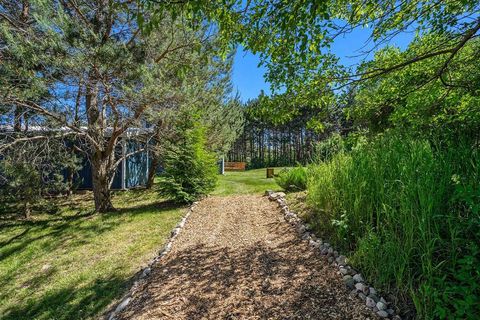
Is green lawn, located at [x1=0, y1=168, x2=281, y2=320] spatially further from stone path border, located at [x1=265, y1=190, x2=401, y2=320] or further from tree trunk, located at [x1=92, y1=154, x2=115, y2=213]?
stone path border, located at [x1=265, y1=190, x2=401, y2=320]

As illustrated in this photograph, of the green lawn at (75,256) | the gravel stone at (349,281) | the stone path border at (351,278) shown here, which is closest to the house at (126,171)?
the green lawn at (75,256)

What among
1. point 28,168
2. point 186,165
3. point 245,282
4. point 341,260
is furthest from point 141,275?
point 28,168

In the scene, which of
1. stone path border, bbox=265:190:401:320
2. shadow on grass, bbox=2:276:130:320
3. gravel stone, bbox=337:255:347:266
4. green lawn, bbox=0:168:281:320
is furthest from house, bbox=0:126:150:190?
gravel stone, bbox=337:255:347:266

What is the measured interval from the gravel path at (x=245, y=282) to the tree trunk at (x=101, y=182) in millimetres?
3249

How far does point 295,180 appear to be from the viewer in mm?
6730

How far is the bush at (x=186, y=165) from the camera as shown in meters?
6.52

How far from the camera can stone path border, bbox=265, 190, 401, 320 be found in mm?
2018

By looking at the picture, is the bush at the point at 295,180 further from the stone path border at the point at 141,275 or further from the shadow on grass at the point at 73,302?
the shadow on grass at the point at 73,302

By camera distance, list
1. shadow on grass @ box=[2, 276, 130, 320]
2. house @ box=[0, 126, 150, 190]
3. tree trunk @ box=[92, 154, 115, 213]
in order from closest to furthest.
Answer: shadow on grass @ box=[2, 276, 130, 320]
tree trunk @ box=[92, 154, 115, 213]
house @ box=[0, 126, 150, 190]

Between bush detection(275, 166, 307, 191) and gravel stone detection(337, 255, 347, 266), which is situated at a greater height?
bush detection(275, 166, 307, 191)

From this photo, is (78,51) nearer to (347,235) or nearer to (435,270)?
(347,235)

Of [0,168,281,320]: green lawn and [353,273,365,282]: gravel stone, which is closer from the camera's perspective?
[353,273,365,282]: gravel stone

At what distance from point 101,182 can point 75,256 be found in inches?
96.7

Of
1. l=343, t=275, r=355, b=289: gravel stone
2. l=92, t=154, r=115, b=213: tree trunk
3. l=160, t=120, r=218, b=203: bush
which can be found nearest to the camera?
l=343, t=275, r=355, b=289: gravel stone
